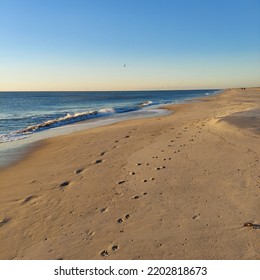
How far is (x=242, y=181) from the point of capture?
6.34m

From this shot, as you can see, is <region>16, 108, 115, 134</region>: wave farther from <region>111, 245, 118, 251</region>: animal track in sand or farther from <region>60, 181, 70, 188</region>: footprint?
<region>111, 245, 118, 251</region>: animal track in sand

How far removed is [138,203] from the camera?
5715 mm

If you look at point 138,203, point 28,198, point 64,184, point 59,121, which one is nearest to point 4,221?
point 28,198

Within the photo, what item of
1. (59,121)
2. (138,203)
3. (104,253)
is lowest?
(59,121)

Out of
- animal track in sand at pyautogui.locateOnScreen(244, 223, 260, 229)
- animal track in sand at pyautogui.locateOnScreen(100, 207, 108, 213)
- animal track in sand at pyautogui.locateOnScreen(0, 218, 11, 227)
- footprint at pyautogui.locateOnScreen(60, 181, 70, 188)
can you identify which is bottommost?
animal track in sand at pyautogui.locateOnScreen(0, 218, 11, 227)

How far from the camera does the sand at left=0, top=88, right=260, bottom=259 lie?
14.2 ft

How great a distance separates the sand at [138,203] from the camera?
432 cm

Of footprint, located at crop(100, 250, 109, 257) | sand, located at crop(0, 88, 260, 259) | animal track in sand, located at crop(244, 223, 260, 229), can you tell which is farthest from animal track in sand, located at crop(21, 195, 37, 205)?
animal track in sand, located at crop(244, 223, 260, 229)

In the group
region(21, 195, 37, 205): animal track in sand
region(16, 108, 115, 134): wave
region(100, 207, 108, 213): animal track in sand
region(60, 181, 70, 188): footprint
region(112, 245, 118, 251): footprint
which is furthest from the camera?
→ region(16, 108, 115, 134): wave

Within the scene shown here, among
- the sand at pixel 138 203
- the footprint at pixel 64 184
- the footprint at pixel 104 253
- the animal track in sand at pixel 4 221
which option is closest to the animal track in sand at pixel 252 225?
the sand at pixel 138 203

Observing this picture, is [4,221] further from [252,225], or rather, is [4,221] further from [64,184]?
[252,225]
